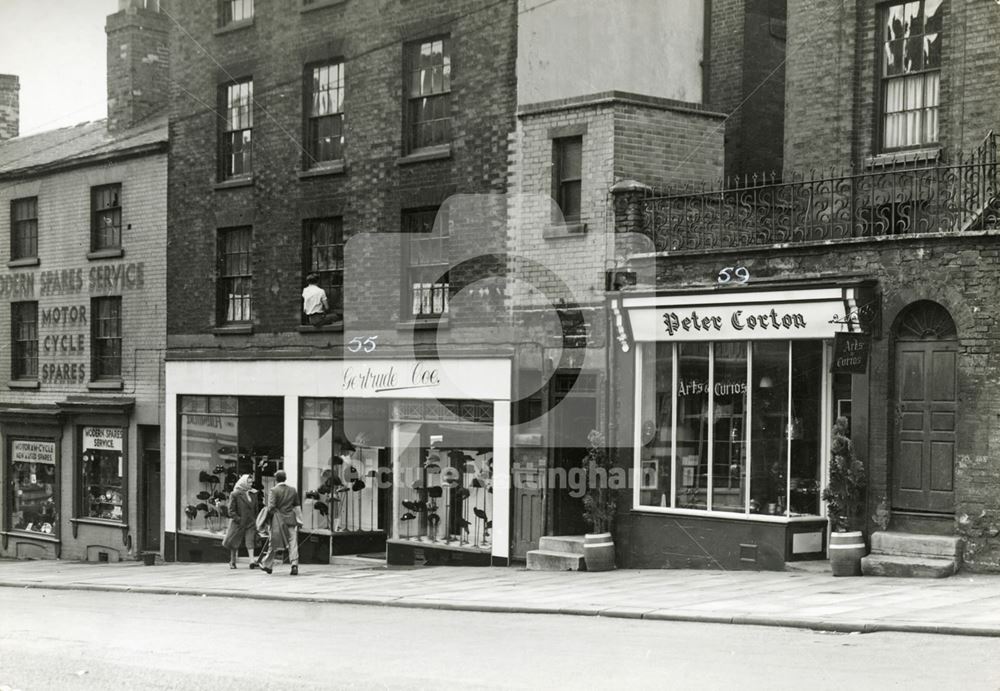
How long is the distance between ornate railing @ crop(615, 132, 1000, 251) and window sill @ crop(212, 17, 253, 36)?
10151mm

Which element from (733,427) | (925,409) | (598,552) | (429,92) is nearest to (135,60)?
(429,92)

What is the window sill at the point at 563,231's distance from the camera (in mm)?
20719

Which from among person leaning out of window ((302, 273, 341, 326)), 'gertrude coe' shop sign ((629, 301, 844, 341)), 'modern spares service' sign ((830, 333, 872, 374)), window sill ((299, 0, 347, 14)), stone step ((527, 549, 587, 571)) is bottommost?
stone step ((527, 549, 587, 571))

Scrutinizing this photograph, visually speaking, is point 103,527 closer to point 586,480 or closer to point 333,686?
point 586,480

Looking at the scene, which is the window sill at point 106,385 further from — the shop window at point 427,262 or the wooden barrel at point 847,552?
the wooden barrel at point 847,552

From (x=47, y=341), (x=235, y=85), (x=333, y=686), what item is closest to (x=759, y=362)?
(x=333, y=686)

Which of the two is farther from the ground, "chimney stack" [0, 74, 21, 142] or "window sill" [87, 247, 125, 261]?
"chimney stack" [0, 74, 21, 142]

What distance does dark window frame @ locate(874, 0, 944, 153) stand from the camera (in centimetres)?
1919

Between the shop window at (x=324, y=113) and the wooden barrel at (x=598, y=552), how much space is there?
915 centimetres

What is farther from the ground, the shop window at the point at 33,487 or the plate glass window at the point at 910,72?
the plate glass window at the point at 910,72

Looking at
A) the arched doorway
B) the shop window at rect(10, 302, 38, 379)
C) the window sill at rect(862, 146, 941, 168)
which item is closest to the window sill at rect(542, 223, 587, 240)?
the window sill at rect(862, 146, 941, 168)

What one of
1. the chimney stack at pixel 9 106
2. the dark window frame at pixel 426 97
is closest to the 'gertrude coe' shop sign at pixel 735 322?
the dark window frame at pixel 426 97

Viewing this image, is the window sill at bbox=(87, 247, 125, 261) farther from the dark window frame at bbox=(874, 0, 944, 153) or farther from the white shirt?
the dark window frame at bbox=(874, 0, 944, 153)

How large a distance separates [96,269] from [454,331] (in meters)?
10.9
